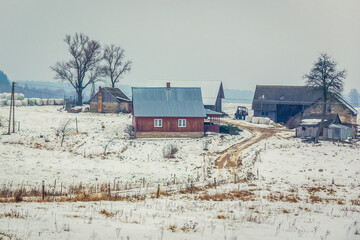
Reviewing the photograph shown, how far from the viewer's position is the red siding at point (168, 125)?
168 ft

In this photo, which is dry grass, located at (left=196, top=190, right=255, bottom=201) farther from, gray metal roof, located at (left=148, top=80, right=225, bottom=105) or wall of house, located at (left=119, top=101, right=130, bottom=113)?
gray metal roof, located at (left=148, top=80, right=225, bottom=105)

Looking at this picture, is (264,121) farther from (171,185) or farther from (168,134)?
(171,185)

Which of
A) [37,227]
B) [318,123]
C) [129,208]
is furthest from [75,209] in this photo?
[318,123]

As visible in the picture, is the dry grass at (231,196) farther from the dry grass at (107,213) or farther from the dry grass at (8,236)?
the dry grass at (8,236)

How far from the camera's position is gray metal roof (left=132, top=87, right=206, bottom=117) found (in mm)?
51609

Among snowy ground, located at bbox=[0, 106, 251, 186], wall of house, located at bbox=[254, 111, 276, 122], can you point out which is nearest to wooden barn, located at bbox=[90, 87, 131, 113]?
snowy ground, located at bbox=[0, 106, 251, 186]

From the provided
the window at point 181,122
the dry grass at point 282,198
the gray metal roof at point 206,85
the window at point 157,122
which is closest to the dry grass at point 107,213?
the dry grass at point 282,198

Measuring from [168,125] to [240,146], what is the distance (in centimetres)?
1063

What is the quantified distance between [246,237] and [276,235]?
134 cm

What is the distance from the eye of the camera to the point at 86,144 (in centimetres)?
4722

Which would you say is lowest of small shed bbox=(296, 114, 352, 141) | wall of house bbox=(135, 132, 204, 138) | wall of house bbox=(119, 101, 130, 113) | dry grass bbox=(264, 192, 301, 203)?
dry grass bbox=(264, 192, 301, 203)

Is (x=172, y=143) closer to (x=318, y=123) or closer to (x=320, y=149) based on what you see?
(x=320, y=149)

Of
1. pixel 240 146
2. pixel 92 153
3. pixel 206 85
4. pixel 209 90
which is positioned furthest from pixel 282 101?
pixel 92 153

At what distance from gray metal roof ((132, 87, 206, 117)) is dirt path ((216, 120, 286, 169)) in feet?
24.6
